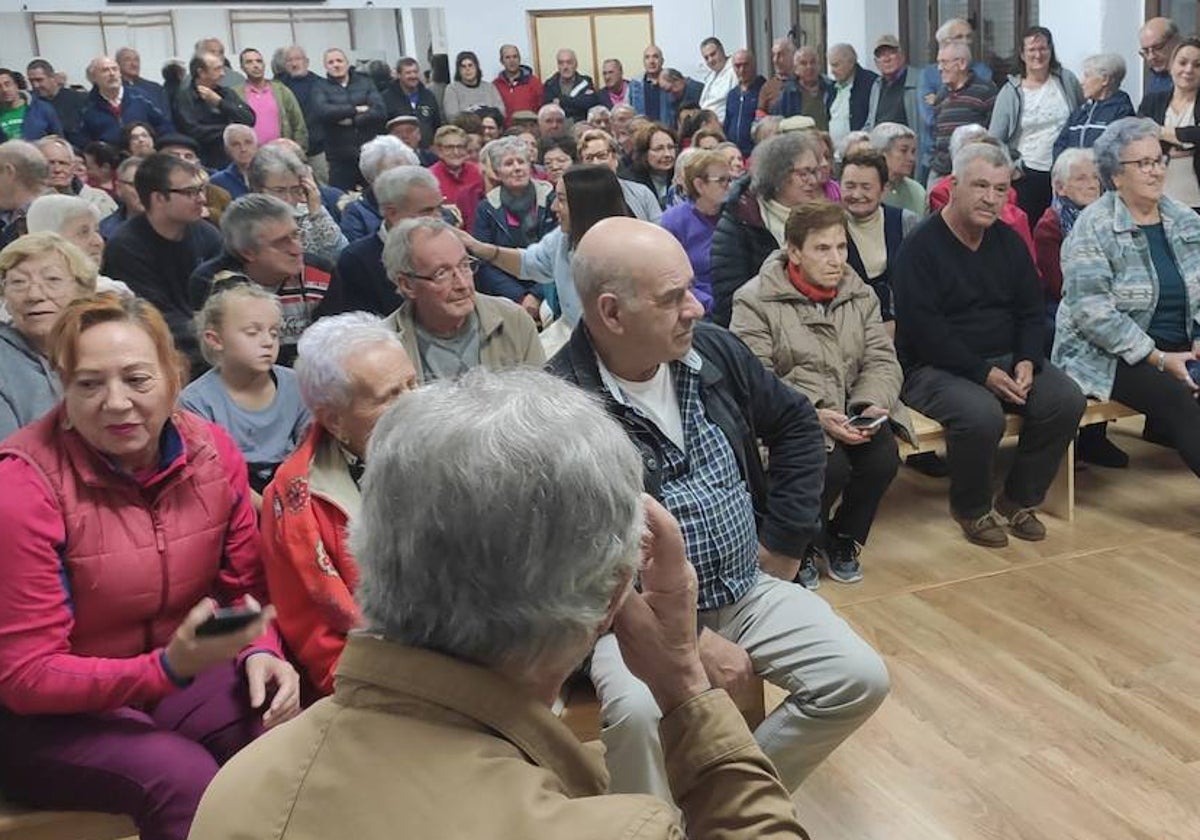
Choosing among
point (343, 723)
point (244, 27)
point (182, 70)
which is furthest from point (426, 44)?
point (343, 723)

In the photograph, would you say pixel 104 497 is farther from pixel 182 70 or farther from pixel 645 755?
pixel 182 70

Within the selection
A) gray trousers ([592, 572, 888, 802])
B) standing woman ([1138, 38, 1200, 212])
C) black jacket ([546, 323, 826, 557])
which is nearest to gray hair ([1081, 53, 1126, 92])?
standing woman ([1138, 38, 1200, 212])

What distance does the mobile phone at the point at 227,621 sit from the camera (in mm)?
1737

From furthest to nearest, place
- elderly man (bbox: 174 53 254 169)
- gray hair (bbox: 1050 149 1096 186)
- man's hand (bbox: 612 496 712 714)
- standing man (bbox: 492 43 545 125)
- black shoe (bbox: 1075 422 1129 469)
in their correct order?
1. standing man (bbox: 492 43 545 125)
2. elderly man (bbox: 174 53 254 169)
3. gray hair (bbox: 1050 149 1096 186)
4. black shoe (bbox: 1075 422 1129 469)
5. man's hand (bbox: 612 496 712 714)

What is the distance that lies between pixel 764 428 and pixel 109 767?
1365mm

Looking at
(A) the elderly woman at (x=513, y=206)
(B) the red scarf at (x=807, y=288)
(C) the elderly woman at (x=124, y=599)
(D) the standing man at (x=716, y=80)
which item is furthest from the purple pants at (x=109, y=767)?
(D) the standing man at (x=716, y=80)

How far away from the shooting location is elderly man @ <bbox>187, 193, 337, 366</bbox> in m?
3.50

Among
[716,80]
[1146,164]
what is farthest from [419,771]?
[716,80]

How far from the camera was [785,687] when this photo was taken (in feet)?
7.20

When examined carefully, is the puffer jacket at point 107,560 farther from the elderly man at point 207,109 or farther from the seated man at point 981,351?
the elderly man at point 207,109

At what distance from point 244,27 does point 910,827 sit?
1197 cm

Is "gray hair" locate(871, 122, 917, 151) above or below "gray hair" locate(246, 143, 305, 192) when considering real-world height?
below

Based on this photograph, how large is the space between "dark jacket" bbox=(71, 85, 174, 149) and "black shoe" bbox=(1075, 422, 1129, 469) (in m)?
6.23

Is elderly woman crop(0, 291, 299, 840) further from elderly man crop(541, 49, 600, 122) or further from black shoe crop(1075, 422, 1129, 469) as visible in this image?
elderly man crop(541, 49, 600, 122)
